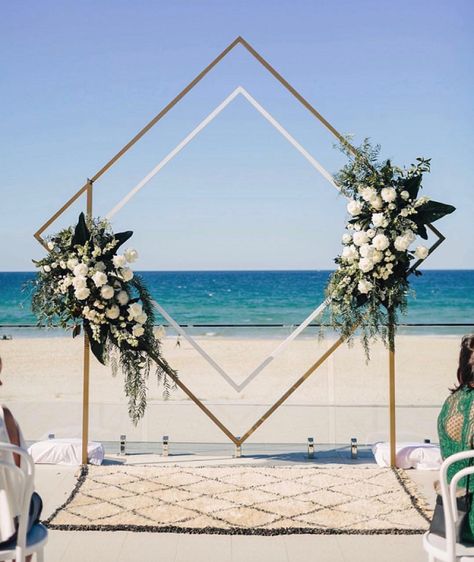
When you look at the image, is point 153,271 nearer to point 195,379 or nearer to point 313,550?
point 195,379

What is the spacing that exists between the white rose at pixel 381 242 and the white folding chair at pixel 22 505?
2937 millimetres

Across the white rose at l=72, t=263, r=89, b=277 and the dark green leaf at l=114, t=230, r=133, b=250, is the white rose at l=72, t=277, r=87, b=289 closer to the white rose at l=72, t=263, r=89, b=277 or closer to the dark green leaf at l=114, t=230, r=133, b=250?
the white rose at l=72, t=263, r=89, b=277

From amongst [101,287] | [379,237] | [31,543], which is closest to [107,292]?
[101,287]

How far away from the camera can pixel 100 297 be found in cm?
498

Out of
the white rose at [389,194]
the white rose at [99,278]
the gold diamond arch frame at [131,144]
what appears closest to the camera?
the white rose at [99,278]

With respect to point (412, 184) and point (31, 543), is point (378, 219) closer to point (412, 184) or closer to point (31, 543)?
point (412, 184)

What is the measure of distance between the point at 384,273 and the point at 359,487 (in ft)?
4.41

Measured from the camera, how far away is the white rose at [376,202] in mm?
5098

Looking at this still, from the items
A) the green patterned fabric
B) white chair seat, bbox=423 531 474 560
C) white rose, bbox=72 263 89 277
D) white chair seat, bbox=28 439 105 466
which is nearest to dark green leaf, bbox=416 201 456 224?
white rose, bbox=72 263 89 277

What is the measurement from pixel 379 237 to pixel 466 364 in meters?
2.16

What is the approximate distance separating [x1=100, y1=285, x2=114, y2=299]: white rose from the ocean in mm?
19600

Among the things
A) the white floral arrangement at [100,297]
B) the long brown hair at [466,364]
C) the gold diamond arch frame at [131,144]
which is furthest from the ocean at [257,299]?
the long brown hair at [466,364]

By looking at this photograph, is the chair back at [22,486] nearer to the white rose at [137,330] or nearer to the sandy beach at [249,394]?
the white rose at [137,330]

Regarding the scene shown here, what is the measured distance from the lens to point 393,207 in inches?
201
